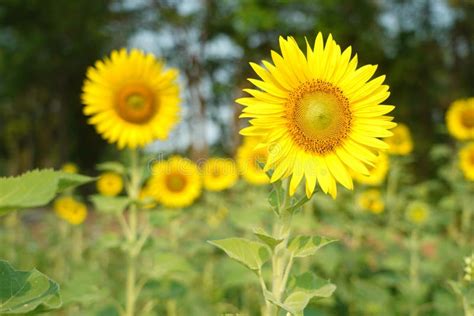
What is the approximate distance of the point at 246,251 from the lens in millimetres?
1577

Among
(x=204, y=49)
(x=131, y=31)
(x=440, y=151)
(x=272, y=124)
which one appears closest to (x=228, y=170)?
(x=440, y=151)

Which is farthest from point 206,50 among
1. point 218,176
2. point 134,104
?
point 134,104

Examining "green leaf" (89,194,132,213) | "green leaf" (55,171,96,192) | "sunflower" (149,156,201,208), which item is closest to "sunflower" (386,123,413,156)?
"sunflower" (149,156,201,208)

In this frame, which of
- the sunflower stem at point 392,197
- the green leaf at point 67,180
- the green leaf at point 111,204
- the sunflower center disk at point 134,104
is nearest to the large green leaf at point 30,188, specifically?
the green leaf at point 67,180

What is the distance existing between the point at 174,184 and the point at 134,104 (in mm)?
1618

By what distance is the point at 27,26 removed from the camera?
1694 cm

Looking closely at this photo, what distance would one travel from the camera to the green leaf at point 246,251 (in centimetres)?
153

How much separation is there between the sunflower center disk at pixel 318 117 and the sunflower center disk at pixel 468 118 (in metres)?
4.01

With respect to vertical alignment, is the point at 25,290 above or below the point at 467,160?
below

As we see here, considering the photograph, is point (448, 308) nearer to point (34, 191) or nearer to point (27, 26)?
point (34, 191)

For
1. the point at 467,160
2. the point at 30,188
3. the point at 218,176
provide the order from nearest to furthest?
the point at 30,188
the point at 467,160
the point at 218,176

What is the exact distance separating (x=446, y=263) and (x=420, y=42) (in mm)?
11681

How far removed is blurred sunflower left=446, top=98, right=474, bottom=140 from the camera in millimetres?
5270

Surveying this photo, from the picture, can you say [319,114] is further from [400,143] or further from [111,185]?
[111,185]
